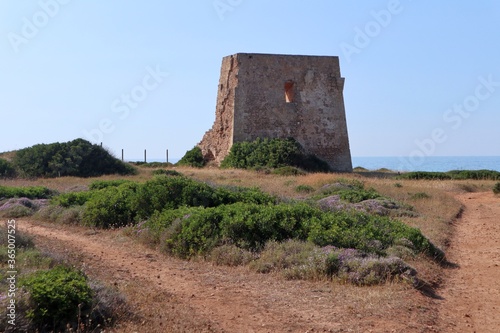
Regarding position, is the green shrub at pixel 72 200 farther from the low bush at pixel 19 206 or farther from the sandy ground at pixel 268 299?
the sandy ground at pixel 268 299

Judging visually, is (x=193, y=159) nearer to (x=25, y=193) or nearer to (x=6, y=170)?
(x=6, y=170)

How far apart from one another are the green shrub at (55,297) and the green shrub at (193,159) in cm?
2545

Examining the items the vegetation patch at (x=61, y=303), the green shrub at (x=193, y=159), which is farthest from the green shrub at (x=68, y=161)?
the vegetation patch at (x=61, y=303)

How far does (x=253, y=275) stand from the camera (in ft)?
26.3

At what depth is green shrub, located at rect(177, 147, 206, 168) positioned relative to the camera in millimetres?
31144

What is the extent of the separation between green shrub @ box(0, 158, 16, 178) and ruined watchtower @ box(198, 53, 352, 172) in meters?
10.4

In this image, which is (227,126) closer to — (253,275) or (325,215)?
(325,215)

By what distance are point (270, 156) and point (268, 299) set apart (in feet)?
66.5

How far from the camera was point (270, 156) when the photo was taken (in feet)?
88.2

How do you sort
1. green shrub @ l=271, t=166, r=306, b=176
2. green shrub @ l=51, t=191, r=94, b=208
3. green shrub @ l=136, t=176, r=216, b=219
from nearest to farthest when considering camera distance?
1. green shrub @ l=136, t=176, r=216, b=219
2. green shrub @ l=51, t=191, r=94, b=208
3. green shrub @ l=271, t=166, r=306, b=176

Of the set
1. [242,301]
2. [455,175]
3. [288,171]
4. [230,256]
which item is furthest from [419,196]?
[242,301]

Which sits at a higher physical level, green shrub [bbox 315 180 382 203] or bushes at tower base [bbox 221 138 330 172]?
A: bushes at tower base [bbox 221 138 330 172]

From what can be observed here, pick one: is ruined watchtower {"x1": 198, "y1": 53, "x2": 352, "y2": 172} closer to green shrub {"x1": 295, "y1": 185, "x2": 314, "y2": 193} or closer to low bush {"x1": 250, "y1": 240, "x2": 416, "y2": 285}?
green shrub {"x1": 295, "y1": 185, "x2": 314, "y2": 193}

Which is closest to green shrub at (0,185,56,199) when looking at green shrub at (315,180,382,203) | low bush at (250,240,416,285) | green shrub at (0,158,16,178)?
green shrub at (315,180,382,203)
